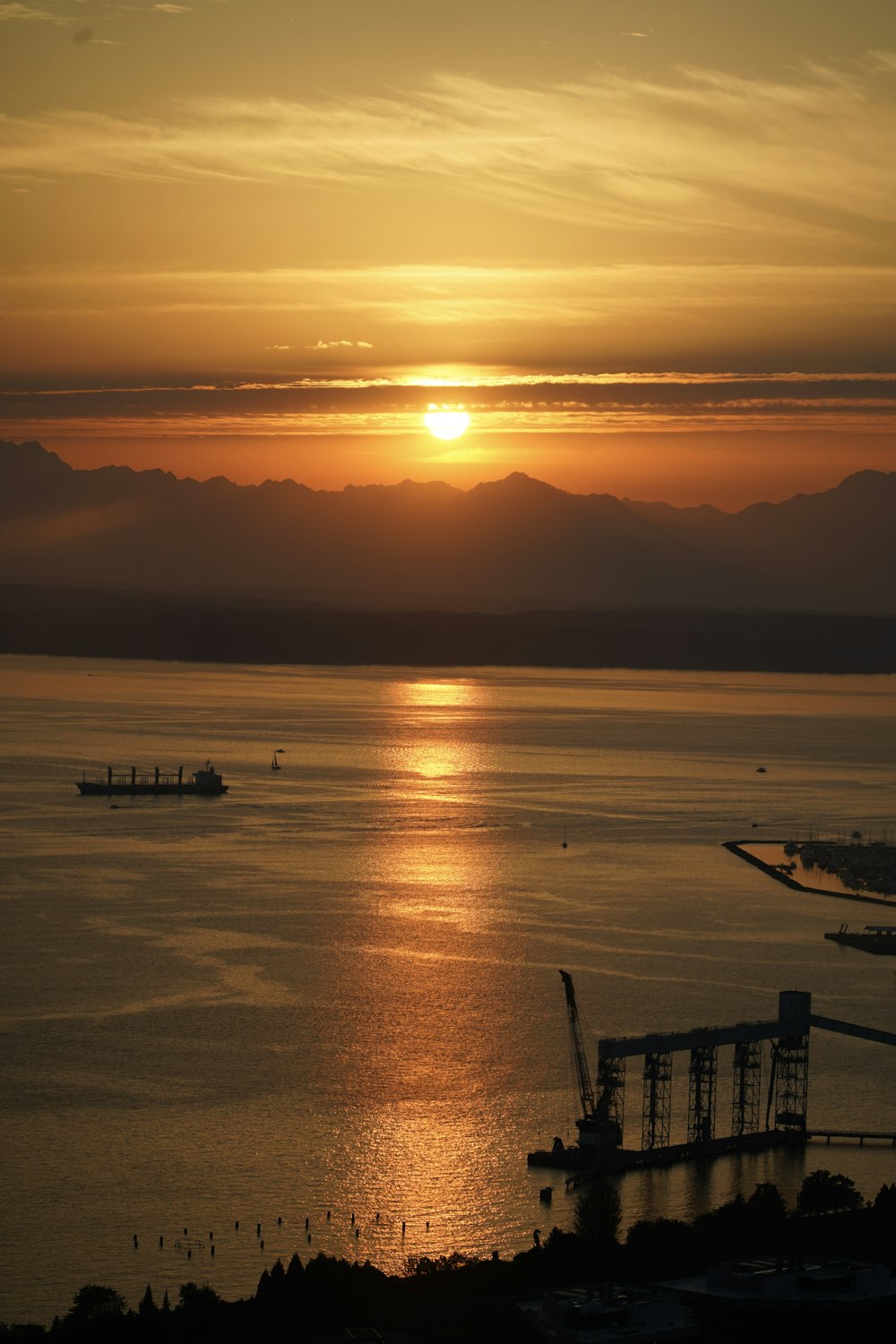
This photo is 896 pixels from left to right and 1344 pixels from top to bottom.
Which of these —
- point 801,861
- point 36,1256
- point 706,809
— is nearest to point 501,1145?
point 36,1256

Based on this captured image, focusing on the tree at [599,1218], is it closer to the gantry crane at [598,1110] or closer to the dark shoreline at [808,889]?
the gantry crane at [598,1110]

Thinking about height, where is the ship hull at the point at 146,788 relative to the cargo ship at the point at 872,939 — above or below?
above

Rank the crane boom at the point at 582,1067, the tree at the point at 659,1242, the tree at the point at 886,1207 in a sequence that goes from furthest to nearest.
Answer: the crane boom at the point at 582,1067 < the tree at the point at 886,1207 < the tree at the point at 659,1242

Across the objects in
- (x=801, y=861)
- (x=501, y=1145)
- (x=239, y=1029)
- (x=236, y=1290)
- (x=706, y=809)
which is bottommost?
(x=236, y=1290)

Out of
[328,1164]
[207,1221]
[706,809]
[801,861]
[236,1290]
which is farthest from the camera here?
[706,809]

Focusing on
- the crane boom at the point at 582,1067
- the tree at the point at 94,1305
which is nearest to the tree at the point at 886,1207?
the crane boom at the point at 582,1067

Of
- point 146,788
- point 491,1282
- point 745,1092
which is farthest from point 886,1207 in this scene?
point 146,788

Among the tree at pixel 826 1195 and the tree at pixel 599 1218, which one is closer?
the tree at pixel 599 1218

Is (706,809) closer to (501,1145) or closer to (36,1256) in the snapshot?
(501,1145)
